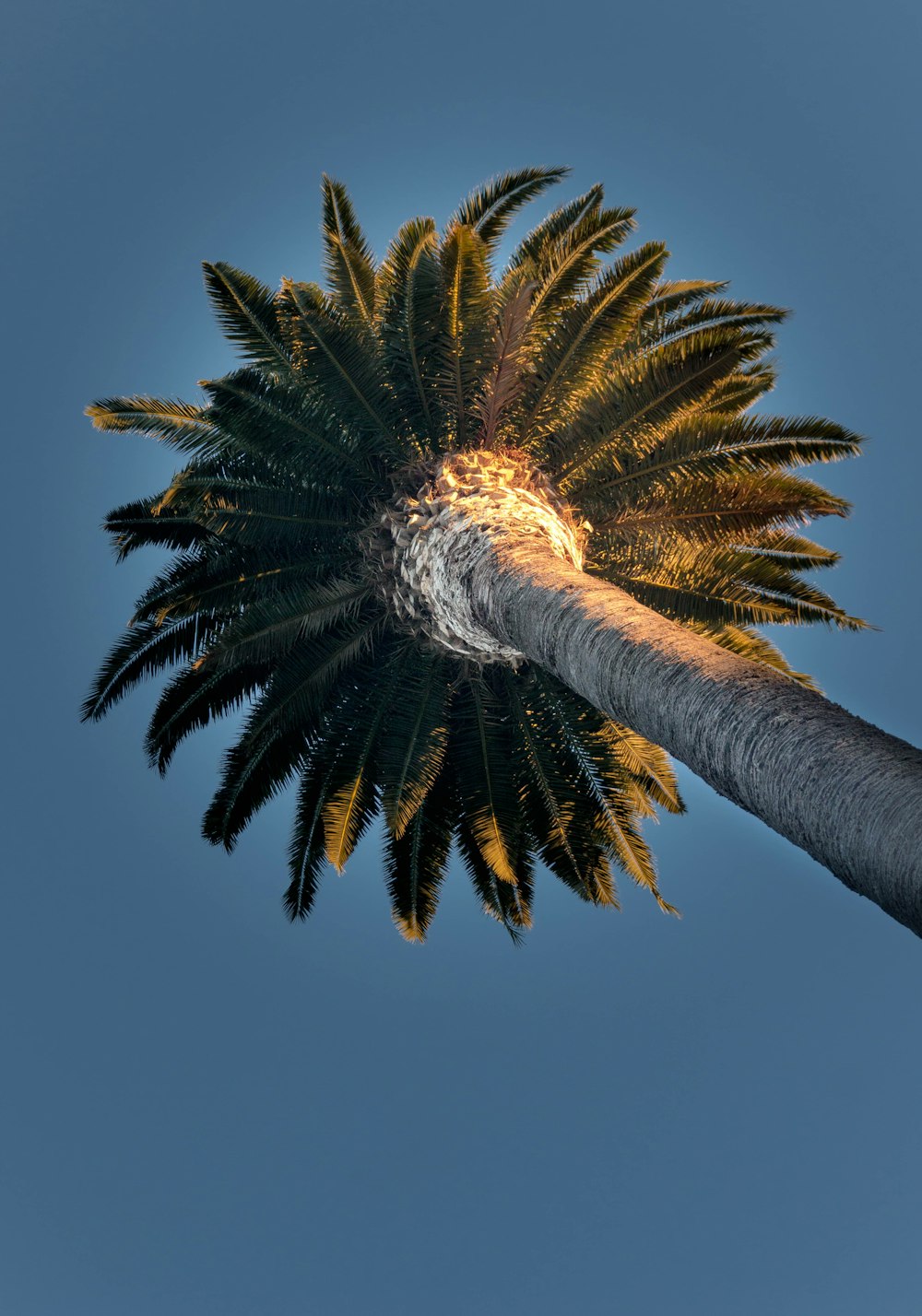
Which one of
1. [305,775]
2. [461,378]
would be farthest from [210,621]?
Result: [461,378]

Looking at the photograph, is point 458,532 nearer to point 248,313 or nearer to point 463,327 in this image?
point 463,327

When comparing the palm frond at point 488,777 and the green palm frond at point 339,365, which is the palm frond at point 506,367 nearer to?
the green palm frond at point 339,365

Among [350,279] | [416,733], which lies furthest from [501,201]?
[416,733]

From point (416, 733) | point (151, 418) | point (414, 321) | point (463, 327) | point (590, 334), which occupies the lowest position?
point (416, 733)

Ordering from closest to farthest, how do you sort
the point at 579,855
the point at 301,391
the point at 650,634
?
1. the point at 650,634
2. the point at 301,391
3. the point at 579,855

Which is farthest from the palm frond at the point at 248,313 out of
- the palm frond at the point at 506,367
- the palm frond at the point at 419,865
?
the palm frond at the point at 419,865

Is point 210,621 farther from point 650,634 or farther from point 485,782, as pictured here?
point 650,634

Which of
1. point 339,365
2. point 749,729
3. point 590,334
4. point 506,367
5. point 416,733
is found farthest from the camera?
point 416,733
